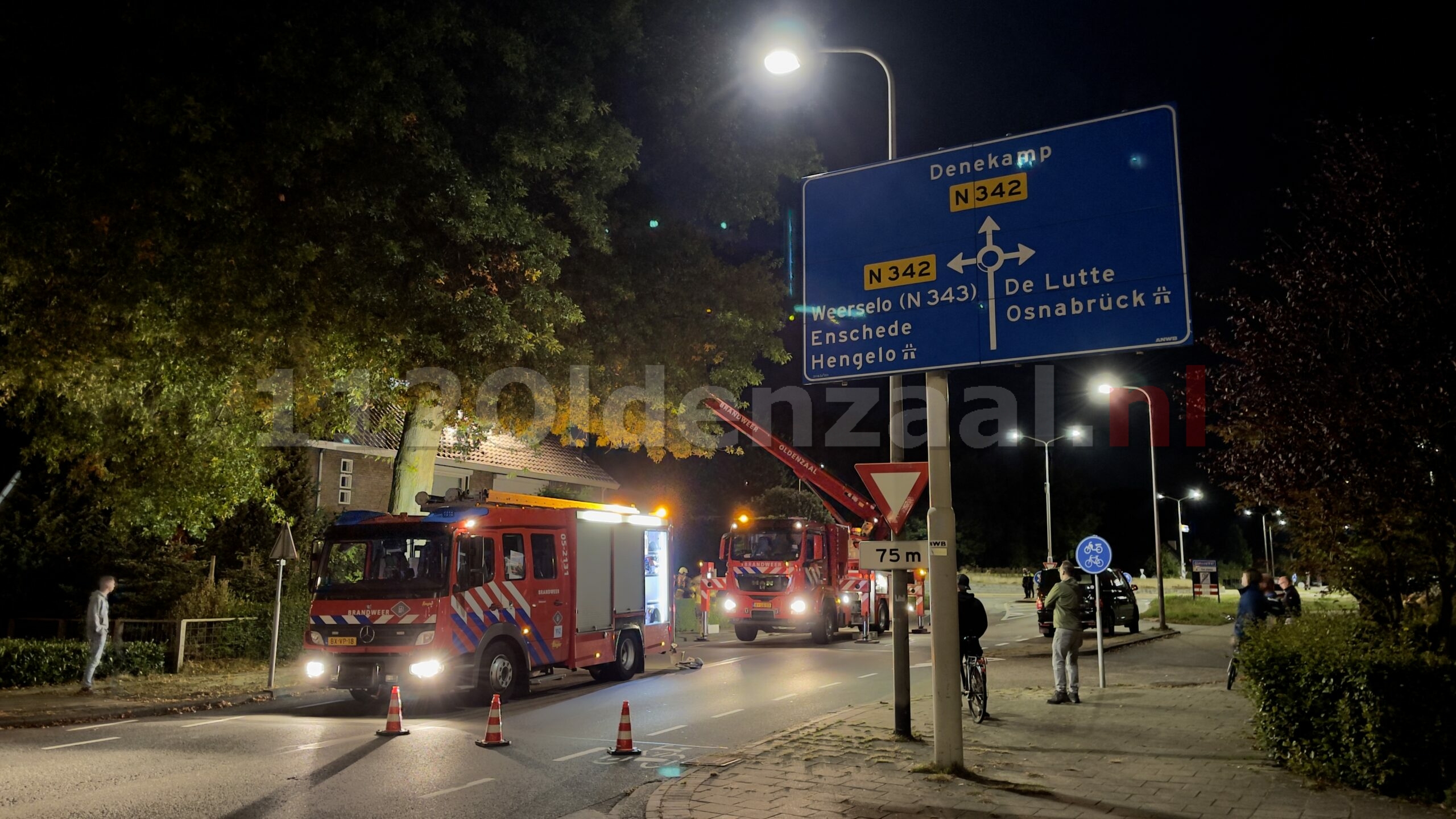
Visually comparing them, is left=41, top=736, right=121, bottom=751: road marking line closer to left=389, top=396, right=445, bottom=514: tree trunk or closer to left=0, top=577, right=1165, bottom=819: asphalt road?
left=0, top=577, right=1165, bottom=819: asphalt road

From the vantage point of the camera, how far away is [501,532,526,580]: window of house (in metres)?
14.5

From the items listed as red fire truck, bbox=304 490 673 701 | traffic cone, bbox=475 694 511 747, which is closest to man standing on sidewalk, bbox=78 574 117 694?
red fire truck, bbox=304 490 673 701

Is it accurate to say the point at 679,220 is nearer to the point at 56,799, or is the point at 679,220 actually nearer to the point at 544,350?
the point at 544,350

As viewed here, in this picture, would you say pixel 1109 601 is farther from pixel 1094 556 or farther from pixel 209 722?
pixel 209 722

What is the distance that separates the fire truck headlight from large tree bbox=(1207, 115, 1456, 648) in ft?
32.5

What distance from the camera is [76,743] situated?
1116 cm

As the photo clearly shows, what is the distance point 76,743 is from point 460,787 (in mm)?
5296

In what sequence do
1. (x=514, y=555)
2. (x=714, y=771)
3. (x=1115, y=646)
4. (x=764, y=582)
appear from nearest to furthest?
1. (x=714, y=771)
2. (x=514, y=555)
3. (x=1115, y=646)
4. (x=764, y=582)

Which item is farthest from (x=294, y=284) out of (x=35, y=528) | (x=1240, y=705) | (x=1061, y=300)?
(x=1240, y=705)

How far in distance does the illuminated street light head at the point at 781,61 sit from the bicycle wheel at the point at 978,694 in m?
7.01

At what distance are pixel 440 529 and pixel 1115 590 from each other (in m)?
20.6

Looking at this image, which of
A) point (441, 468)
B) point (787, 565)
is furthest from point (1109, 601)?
point (441, 468)

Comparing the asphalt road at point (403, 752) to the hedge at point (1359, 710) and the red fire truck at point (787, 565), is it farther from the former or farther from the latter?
the red fire truck at point (787, 565)

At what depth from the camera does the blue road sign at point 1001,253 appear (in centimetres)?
841
